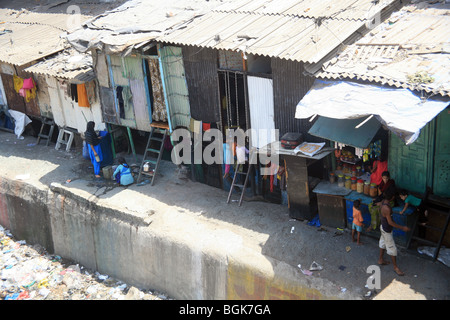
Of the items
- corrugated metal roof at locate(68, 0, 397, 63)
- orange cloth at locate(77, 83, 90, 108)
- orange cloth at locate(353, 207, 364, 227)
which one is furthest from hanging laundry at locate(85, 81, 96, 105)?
orange cloth at locate(353, 207, 364, 227)

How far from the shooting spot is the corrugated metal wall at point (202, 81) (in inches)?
452

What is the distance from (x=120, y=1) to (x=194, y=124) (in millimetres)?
7440

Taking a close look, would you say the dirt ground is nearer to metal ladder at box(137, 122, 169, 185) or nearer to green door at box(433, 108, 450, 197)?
metal ladder at box(137, 122, 169, 185)

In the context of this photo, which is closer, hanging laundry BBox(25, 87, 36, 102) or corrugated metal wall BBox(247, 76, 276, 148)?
corrugated metal wall BBox(247, 76, 276, 148)

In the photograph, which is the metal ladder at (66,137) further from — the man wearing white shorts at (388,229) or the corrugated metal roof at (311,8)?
the man wearing white shorts at (388,229)

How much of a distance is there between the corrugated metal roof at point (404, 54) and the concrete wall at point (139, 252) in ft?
12.0

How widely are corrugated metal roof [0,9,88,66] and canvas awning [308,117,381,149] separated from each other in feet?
27.4

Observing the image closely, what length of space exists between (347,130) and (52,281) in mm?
7810

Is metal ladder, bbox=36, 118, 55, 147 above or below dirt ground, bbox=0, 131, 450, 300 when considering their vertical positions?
above

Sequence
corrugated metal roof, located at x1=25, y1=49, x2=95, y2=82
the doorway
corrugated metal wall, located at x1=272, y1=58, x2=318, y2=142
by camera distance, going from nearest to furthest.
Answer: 1. corrugated metal wall, located at x1=272, y1=58, x2=318, y2=142
2. the doorway
3. corrugated metal roof, located at x1=25, y1=49, x2=95, y2=82

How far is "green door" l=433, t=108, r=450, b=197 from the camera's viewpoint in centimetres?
869

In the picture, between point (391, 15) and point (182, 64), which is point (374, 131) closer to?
point (391, 15)

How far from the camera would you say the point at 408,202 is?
29.6ft

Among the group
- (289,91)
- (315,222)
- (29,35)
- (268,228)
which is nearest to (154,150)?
(268,228)
